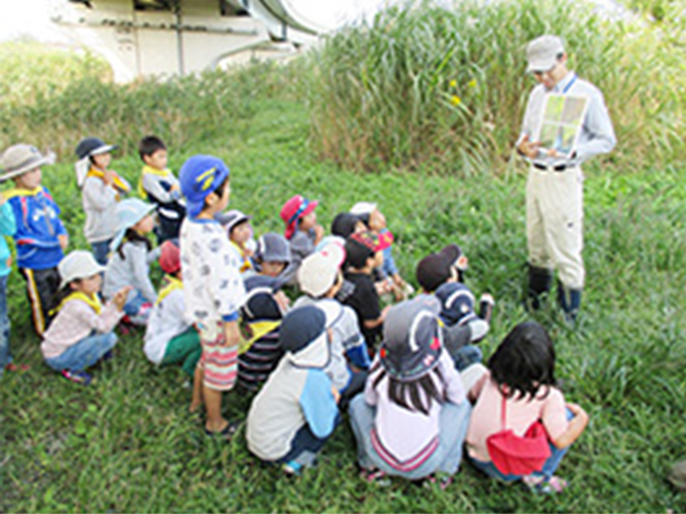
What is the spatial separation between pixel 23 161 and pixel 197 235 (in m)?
1.75

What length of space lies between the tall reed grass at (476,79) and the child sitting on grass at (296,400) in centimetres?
426

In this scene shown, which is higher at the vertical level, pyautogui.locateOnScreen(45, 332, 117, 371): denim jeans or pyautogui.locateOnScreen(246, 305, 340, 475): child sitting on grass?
pyautogui.locateOnScreen(246, 305, 340, 475): child sitting on grass

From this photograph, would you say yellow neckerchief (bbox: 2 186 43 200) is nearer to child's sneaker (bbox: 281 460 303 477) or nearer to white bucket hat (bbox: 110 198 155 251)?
white bucket hat (bbox: 110 198 155 251)

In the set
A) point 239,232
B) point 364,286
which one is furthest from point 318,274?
point 239,232

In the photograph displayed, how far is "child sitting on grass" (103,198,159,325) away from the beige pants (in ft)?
9.22

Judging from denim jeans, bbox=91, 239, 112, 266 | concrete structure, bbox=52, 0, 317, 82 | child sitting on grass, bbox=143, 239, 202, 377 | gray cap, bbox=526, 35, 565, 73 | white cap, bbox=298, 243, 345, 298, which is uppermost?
gray cap, bbox=526, 35, 565, 73

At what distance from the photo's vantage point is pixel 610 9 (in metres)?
6.75

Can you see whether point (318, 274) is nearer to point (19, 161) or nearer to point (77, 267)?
point (77, 267)

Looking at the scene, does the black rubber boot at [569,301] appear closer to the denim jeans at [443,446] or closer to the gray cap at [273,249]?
the denim jeans at [443,446]

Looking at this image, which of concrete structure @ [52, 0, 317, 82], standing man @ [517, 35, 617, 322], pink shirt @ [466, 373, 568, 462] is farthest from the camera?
concrete structure @ [52, 0, 317, 82]

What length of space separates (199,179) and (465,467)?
1941 mm

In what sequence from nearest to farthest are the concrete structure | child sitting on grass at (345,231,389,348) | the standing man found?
child sitting on grass at (345,231,389,348)
the standing man
the concrete structure

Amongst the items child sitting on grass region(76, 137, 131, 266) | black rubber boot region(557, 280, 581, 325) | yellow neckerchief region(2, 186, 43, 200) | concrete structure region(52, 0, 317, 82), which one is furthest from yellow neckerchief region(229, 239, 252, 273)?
concrete structure region(52, 0, 317, 82)

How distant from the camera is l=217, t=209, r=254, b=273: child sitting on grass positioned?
3.81 m
